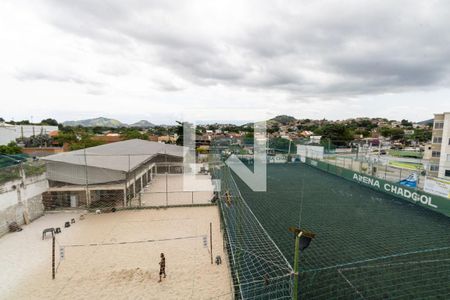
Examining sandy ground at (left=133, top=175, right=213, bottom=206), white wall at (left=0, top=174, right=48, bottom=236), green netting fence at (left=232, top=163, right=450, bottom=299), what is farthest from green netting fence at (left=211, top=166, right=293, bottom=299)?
white wall at (left=0, top=174, right=48, bottom=236)

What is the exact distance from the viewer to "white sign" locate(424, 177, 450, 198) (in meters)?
10.2

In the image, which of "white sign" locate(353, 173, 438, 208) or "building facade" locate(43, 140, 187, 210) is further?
"building facade" locate(43, 140, 187, 210)

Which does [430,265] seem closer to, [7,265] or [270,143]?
[7,265]

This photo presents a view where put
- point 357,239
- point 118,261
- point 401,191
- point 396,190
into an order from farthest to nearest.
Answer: point 396,190 → point 401,191 → point 357,239 → point 118,261

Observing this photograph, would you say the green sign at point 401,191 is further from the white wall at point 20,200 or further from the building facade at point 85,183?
the white wall at point 20,200

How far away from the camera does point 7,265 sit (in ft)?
23.6

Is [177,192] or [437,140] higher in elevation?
[437,140]

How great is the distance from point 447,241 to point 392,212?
2825 mm

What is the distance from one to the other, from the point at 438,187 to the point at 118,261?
13.0 meters

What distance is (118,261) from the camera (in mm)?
7258

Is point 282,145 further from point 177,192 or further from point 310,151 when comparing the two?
point 177,192

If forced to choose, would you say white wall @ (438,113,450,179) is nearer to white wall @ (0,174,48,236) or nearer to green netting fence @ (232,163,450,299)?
green netting fence @ (232,163,450,299)

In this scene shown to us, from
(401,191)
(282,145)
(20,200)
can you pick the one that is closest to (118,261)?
(20,200)

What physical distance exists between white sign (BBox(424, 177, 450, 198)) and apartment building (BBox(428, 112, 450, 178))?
11.5 metres
